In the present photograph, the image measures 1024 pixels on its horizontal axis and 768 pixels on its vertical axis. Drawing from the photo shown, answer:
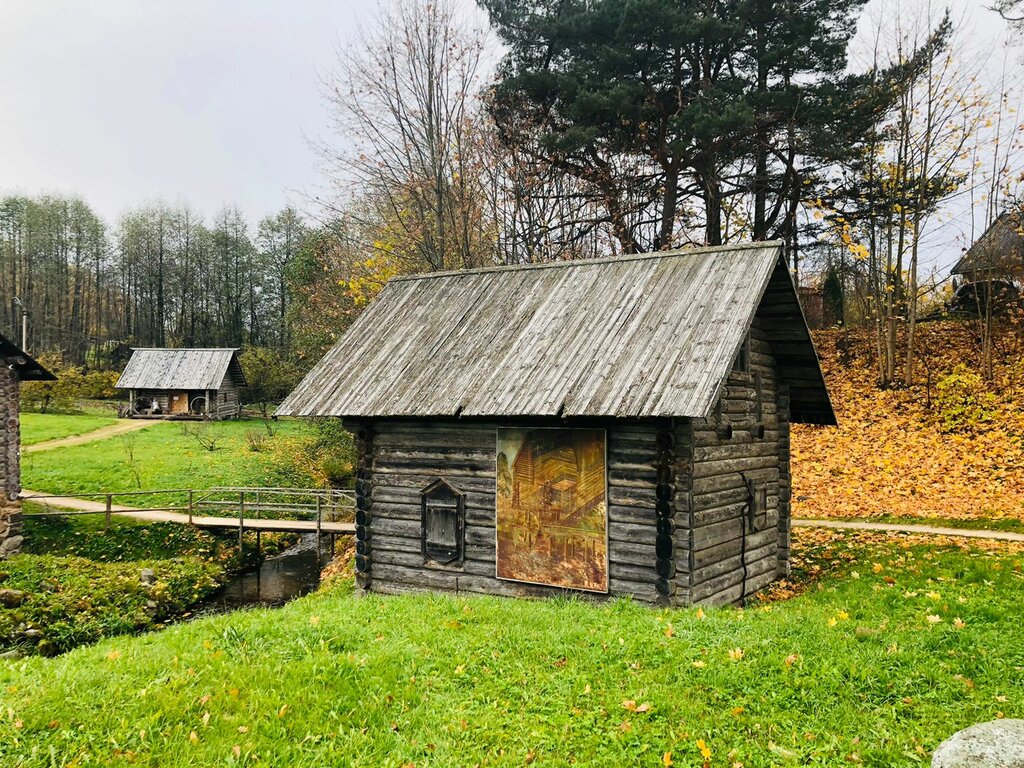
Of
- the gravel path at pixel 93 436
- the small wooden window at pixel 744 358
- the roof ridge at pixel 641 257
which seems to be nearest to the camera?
the roof ridge at pixel 641 257

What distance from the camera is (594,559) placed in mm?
11375

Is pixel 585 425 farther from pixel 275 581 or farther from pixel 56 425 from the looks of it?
pixel 56 425

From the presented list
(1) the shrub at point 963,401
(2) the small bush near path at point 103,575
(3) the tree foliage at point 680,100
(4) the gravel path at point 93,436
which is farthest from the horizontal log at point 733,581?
(4) the gravel path at point 93,436

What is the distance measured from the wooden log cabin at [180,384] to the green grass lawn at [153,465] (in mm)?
9287

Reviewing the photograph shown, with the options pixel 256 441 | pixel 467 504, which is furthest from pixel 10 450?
pixel 467 504

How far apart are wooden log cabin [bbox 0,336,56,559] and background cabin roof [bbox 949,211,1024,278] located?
101 feet

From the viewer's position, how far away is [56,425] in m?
37.1

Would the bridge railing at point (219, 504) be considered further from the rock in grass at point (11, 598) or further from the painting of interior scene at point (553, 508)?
the painting of interior scene at point (553, 508)

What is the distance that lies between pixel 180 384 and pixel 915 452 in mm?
40431

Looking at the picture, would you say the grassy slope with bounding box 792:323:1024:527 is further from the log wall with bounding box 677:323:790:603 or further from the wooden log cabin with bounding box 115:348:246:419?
the wooden log cabin with bounding box 115:348:246:419

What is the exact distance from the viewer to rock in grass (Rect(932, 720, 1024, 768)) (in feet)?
15.3

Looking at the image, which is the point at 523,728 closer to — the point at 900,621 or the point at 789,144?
the point at 900,621

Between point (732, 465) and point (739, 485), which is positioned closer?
point (732, 465)

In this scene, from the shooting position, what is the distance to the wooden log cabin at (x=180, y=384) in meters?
45.7
